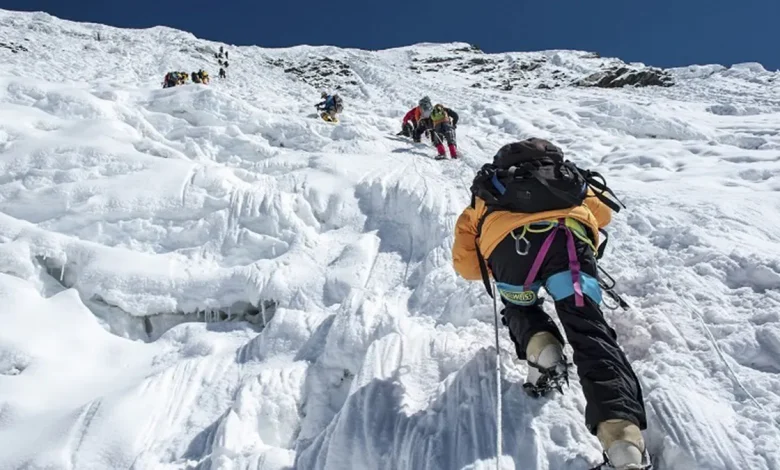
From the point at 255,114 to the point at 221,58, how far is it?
2230cm

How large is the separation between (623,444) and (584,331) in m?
0.52

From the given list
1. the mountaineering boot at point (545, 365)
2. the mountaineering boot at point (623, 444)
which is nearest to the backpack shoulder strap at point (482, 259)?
the mountaineering boot at point (545, 365)

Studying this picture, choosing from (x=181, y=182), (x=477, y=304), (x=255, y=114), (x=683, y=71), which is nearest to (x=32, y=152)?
(x=181, y=182)

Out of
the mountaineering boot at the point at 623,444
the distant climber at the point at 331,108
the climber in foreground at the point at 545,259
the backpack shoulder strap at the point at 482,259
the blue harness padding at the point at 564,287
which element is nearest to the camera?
the mountaineering boot at the point at 623,444

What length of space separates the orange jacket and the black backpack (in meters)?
0.04

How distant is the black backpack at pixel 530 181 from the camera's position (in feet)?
8.80

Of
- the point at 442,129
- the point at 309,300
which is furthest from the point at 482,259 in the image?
the point at 442,129

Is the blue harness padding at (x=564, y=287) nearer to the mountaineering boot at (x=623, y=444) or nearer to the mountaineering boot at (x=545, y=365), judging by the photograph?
the mountaineering boot at (x=545, y=365)

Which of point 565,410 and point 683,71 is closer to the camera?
point 565,410

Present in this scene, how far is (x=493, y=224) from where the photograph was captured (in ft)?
9.37

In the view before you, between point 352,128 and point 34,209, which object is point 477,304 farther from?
→ point 352,128

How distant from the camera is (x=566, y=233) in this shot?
2.67m

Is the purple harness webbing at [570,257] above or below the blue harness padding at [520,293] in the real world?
above

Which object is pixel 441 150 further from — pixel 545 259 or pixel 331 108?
pixel 545 259
